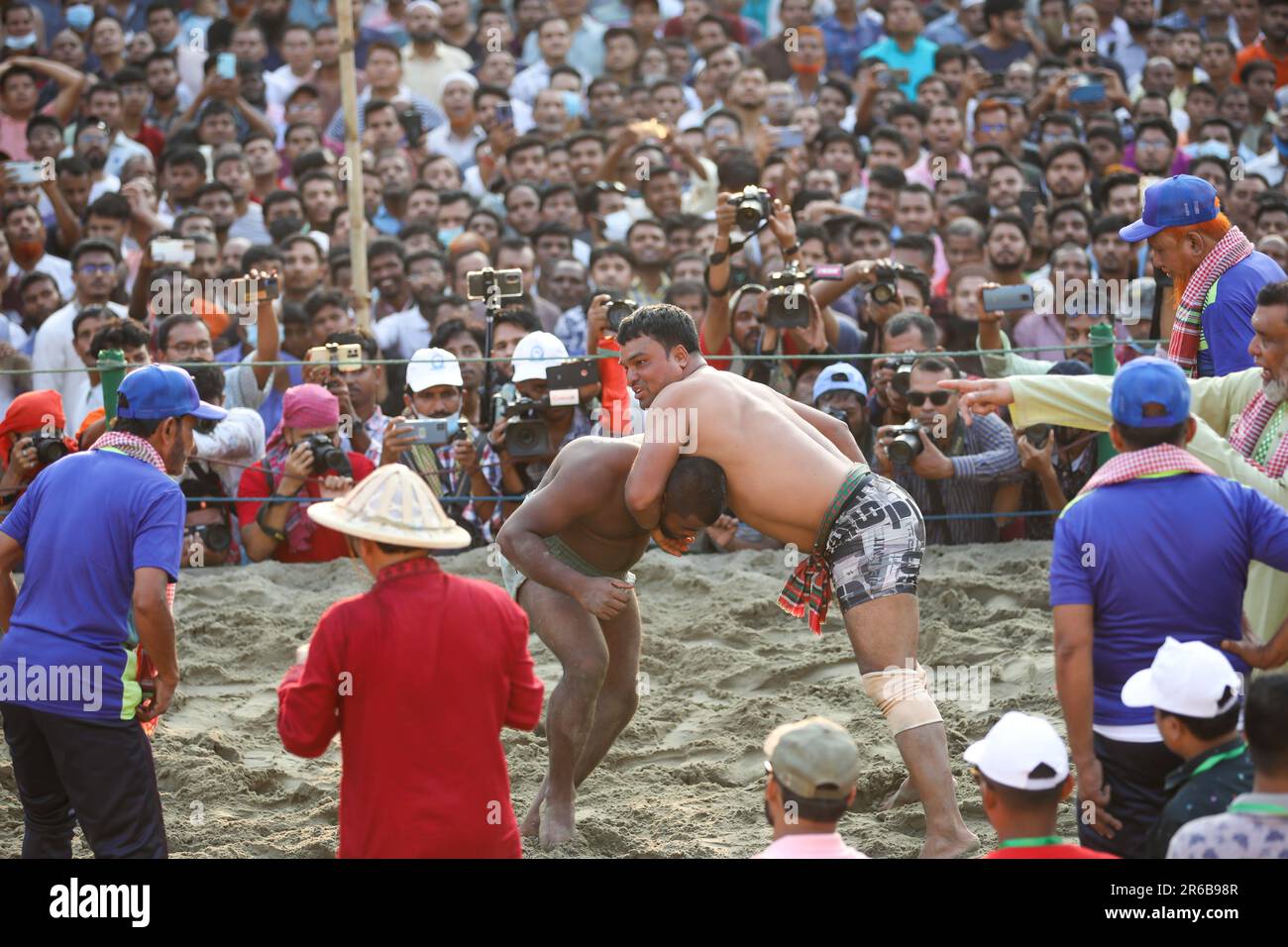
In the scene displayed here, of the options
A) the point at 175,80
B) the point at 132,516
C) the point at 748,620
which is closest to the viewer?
→ the point at 132,516

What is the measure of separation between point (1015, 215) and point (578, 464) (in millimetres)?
4451

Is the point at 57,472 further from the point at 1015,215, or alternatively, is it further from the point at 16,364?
the point at 1015,215

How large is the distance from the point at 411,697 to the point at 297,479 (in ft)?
13.1

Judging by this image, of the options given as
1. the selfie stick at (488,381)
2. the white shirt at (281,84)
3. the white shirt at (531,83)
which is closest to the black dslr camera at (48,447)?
the selfie stick at (488,381)

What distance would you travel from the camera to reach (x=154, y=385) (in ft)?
13.8

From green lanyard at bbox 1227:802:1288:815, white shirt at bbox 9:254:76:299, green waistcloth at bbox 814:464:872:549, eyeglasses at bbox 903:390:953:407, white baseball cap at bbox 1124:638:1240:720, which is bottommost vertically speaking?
green lanyard at bbox 1227:802:1288:815

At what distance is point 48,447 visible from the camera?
6.60 meters

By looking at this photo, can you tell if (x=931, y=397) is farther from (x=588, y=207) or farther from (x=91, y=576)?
(x=91, y=576)

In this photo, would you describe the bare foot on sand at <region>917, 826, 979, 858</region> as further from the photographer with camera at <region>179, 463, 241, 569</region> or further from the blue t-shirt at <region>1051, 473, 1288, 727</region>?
the photographer with camera at <region>179, 463, 241, 569</region>

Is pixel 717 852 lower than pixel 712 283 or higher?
lower

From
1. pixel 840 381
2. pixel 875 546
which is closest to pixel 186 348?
pixel 840 381

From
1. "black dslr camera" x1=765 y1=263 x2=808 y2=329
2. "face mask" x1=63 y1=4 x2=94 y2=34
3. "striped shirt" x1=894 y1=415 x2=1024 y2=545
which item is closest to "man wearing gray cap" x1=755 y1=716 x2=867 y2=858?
"striped shirt" x1=894 y1=415 x2=1024 y2=545

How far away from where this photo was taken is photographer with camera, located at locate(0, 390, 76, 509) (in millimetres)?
6621
